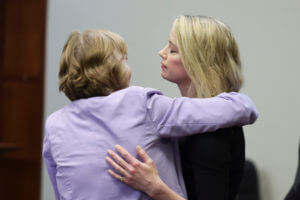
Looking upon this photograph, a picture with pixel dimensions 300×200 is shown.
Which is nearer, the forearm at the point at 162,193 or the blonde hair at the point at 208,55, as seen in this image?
the forearm at the point at 162,193

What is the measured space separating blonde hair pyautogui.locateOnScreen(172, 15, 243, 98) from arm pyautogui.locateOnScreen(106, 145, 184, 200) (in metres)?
0.33

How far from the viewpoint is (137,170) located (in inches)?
52.9

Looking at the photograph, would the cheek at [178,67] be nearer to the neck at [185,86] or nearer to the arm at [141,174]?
the neck at [185,86]

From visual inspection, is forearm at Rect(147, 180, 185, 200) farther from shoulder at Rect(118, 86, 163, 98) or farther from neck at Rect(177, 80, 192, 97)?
neck at Rect(177, 80, 192, 97)

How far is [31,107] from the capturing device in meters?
4.35

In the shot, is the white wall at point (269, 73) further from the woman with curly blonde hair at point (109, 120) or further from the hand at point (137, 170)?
the hand at point (137, 170)

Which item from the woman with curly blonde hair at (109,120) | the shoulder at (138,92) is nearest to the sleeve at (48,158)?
the woman with curly blonde hair at (109,120)

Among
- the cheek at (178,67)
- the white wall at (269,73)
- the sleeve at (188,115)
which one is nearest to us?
the sleeve at (188,115)

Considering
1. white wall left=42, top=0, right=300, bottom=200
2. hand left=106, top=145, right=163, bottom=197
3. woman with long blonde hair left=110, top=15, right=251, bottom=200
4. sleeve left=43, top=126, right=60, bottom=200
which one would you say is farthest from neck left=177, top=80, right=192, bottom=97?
white wall left=42, top=0, right=300, bottom=200

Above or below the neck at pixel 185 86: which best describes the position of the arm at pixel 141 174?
below

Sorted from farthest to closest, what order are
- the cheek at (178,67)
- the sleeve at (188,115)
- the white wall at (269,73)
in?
the white wall at (269,73) < the cheek at (178,67) < the sleeve at (188,115)

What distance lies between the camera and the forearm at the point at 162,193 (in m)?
1.34

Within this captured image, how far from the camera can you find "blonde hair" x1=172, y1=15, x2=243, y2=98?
5.01 feet

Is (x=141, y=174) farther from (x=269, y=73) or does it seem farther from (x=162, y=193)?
(x=269, y=73)
